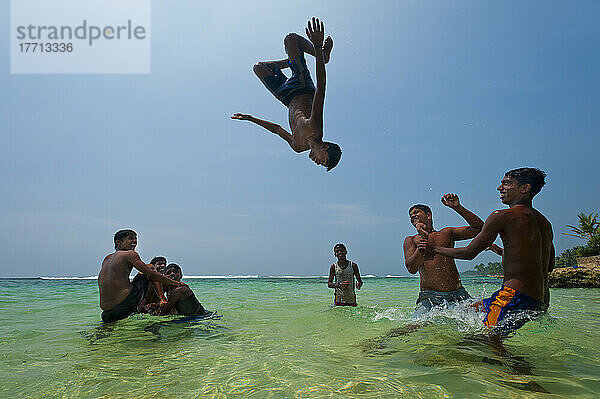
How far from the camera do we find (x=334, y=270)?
909cm

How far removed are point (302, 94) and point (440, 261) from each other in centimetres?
283

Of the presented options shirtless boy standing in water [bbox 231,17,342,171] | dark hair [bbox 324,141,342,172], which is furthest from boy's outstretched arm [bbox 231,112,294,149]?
dark hair [bbox 324,141,342,172]

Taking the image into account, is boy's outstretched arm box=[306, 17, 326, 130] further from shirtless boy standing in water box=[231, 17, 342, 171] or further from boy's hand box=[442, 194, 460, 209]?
boy's hand box=[442, 194, 460, 209]

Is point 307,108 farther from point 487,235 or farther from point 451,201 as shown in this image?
point 487,235

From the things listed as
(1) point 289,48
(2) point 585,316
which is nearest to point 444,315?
(1) point 289,48

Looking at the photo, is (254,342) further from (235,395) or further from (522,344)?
(522,344)

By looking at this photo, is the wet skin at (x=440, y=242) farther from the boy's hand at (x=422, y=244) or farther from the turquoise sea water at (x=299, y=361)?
the turquoise sea water at (x=299, y=361)

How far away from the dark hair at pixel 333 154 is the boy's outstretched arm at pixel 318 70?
11.0 inches

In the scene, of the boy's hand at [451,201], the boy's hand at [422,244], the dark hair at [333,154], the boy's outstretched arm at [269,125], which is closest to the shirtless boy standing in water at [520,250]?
the boy's hand at [422,244]

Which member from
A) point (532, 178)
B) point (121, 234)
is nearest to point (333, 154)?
point (532, 178)

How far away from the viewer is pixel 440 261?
5449 mm

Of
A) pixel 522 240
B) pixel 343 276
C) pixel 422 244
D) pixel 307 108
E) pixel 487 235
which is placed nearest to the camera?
pixel 522 240

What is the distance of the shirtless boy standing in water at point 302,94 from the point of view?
4590mm

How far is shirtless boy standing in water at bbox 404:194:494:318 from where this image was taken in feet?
17.2
